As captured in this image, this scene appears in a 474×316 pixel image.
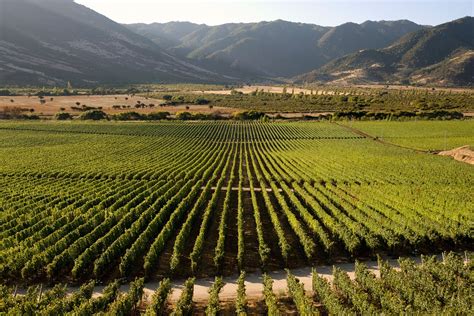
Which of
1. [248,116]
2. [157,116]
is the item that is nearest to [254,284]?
[248,116]

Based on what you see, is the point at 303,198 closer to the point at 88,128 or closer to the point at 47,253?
the point at 47,253

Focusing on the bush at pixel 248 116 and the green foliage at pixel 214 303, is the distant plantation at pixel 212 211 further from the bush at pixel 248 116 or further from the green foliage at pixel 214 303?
the bush at pixel 248 116

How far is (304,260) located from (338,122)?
108521 mm

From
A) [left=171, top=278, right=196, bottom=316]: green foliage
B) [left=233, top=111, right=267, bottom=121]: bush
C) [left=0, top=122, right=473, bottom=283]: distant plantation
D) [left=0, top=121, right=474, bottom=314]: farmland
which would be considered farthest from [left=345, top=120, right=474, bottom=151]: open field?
[left=171, top=278, right=196, bottom=316]: green foliage

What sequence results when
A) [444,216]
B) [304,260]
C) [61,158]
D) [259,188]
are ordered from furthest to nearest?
[61,158]
[259,188]
[444,216]
[304,260]

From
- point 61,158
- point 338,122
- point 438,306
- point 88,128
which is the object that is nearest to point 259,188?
point 438,306

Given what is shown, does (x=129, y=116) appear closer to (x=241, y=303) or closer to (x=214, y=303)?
(x=214, y=303)

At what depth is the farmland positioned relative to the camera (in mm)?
23375

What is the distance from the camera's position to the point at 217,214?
115 feet

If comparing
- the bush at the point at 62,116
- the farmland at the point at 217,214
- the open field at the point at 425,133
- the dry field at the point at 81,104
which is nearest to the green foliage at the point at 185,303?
the farmland at the point at 217,214

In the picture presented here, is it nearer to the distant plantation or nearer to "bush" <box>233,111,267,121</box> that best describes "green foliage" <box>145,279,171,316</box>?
the distant plantation

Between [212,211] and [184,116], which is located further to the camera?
[184,116]

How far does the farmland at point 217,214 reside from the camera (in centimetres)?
2338

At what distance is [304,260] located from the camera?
25000 mm
